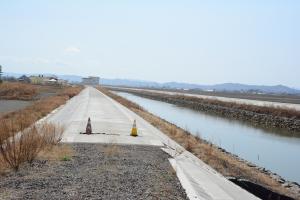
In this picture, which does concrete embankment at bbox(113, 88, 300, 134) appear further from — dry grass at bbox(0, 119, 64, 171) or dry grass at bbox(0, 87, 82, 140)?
dry grass at bbox(0, 119, 64, 171)

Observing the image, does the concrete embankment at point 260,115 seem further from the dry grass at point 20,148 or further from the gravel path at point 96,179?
the dry grass at point 20,148

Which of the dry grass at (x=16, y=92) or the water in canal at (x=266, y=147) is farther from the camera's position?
the dry grass at (x=16, y=92)

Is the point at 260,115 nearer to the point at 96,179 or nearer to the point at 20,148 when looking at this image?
the point at 20,148

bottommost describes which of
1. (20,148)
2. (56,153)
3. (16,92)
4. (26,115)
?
(16,92)

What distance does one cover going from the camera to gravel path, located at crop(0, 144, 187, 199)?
8695 millimetres

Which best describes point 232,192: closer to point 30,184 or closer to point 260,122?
point 30,184

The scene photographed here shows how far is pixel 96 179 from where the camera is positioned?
10.1 metres

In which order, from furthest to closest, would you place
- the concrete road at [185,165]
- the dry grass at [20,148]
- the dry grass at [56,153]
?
the dry grass at [56,153] < the dry grass at [20,148] < the concrete road at [185,165]

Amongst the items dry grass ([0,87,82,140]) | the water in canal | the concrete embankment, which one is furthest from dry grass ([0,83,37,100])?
the water in canal

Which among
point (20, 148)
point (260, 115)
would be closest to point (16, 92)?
point (260, 115)

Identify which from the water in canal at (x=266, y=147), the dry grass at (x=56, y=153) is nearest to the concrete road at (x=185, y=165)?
the dry grass at (x=56, y=153)

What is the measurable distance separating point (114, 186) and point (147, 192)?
77 cm

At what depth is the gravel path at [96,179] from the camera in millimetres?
8695

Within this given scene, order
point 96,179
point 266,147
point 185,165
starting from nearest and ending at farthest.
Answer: point 96,179 < point 185,165 < point 266,147
